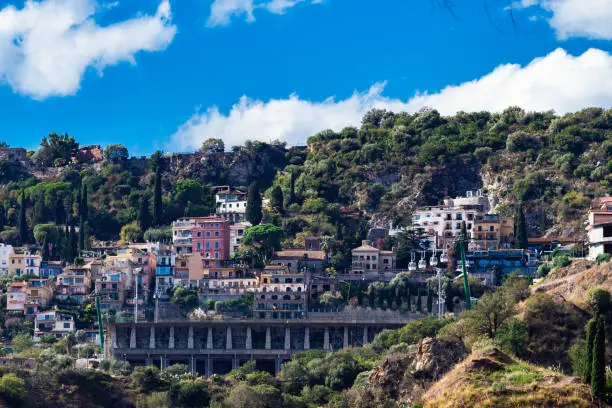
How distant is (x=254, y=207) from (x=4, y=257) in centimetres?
2444

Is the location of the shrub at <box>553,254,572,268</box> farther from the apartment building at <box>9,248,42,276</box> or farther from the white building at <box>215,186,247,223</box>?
the apartment building at <box>9,248,42,276</box>

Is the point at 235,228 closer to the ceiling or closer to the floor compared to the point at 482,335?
closer to the ceiling

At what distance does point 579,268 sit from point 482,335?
1392 centimetres

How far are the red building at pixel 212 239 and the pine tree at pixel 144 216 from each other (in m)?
10.9

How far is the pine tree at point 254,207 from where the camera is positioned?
13150cm

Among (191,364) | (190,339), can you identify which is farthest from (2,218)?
(191,364)

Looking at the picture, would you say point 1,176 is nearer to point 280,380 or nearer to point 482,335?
point 280,380

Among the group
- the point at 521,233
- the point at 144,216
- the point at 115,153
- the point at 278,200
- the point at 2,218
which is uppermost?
the point at 115,153

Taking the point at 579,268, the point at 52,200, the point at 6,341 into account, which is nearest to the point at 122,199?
the point at 52,200

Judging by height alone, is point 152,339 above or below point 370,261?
below

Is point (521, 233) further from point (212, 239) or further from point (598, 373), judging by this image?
point (598, 373)

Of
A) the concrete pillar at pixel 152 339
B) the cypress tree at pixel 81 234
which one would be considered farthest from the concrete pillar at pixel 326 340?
the cypress tree at pixel 81 234

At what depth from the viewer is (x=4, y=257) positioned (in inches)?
5207

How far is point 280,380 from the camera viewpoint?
90750 mm
